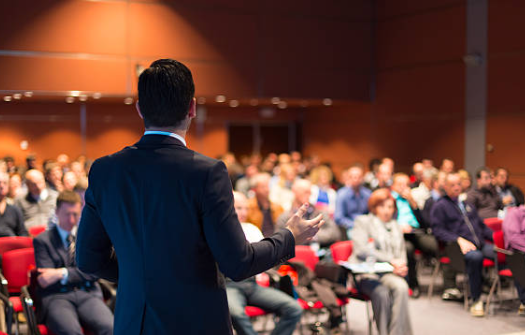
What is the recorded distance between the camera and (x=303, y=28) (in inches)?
543

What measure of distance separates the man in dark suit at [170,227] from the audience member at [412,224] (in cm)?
614

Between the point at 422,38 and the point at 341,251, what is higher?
the point at 422,38

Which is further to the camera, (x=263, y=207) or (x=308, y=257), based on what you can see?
(x=263, y=207)

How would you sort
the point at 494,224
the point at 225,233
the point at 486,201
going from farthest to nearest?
the point at 486,201 < the point at 494,224 < the point at 225,233

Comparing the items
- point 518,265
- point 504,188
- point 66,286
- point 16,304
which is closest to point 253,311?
point 66,286

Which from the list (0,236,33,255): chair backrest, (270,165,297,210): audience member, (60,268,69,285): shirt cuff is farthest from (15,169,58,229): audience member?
(60,268,69,285): shirt cuff

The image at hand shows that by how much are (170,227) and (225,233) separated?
16 cm

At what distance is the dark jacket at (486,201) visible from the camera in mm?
8367

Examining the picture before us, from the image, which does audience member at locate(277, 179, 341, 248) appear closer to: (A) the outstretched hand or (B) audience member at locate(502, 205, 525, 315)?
(B) audience member at locate(502, 205, 525, 315)

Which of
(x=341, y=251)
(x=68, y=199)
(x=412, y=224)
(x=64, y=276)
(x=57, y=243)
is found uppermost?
(x=68, y=199)

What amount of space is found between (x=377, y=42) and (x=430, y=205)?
7575 millimetres

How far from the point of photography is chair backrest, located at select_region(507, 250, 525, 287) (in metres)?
6.16

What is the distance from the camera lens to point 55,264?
174 inches

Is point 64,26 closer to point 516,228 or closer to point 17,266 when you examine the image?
point 17,266
